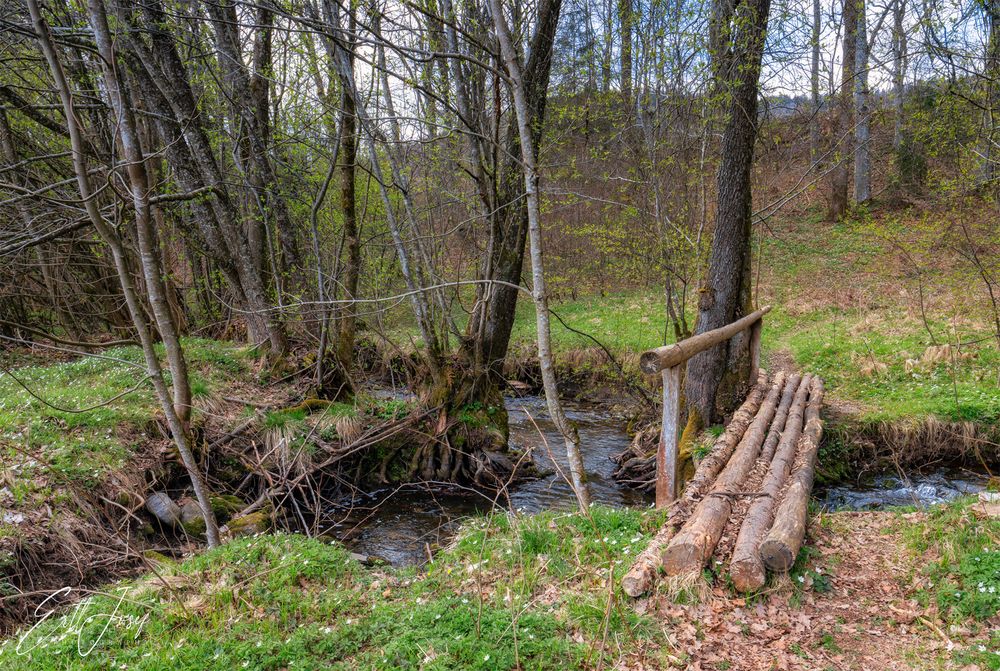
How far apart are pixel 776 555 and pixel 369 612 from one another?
281 cm

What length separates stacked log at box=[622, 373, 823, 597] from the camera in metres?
3.46

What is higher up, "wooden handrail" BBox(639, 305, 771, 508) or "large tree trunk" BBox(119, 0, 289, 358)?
"large tree trunk" BBox(119, 0, 289, 358)

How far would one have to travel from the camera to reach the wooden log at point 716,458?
13.9ft

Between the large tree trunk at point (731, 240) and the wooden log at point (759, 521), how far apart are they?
58.9 inches

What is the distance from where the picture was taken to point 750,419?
6.45 metres

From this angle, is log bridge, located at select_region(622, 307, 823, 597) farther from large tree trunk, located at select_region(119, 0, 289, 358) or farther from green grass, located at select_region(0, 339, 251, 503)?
large tree trunk, located at select_region(119, 0, 289, 358)

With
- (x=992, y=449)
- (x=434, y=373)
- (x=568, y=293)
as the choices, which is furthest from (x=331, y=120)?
(x=568, y=293)

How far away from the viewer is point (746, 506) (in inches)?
163

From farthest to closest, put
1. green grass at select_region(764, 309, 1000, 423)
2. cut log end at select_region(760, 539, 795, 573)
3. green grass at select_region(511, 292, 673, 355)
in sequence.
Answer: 1. green grass at select_region(511, 292, 673, 355)
2. green grass at select_region(764, 309, 1000, 423)
3. cut log end at select_region(760, 539, 795, 573)

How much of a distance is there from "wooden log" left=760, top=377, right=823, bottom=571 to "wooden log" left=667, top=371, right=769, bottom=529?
60cm

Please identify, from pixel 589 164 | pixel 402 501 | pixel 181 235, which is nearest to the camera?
pixel 402 501

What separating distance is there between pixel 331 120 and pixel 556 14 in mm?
3583

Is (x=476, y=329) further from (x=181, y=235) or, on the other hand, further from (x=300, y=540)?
(x=181, y=235)
